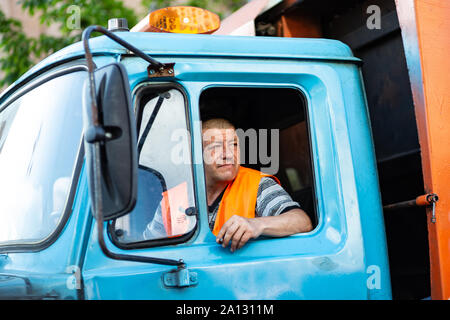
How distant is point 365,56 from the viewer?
9.64ft

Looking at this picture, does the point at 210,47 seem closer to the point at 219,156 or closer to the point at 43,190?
the point at 219,156

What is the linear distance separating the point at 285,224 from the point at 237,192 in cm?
35

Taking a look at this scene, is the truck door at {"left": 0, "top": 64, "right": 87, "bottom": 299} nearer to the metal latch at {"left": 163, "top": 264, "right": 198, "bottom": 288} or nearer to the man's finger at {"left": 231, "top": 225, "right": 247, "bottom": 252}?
the metal latch at {"left": 163, "top": 264, "right": 198, "bottom": 288}

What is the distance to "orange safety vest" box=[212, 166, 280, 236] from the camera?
7.98ft

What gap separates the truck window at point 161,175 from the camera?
203cm

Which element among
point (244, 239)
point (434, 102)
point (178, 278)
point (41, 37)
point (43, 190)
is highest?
point (41, 37)

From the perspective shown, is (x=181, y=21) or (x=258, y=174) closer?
(x=258, y=174)

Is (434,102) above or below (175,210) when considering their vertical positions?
above

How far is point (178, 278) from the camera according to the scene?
192 cm

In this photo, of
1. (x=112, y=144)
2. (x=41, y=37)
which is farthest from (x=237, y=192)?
(x=41, y=37)

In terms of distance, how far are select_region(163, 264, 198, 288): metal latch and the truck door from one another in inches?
11.9

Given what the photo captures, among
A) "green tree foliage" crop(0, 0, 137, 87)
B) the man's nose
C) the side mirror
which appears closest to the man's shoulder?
the man's nose

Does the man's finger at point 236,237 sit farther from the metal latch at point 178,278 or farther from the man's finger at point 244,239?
the metal latch at point 178,278
